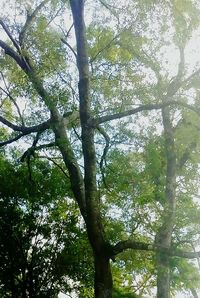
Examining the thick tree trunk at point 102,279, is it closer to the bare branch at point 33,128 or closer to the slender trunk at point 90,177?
the slender trunk at point 90,177

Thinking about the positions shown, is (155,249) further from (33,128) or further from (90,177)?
(33,128)

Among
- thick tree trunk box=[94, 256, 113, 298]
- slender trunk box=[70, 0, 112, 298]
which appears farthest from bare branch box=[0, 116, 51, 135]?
thick tree trunk box=[94, 256, 113, 298]

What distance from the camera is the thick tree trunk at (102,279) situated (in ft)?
27.3

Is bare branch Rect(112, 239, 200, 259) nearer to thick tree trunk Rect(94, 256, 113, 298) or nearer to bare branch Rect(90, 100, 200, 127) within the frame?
thick tree trunk Rect(94, 256, 113, 298)

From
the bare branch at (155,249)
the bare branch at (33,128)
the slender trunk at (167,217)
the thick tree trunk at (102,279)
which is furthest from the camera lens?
the bare branch at (33,128)

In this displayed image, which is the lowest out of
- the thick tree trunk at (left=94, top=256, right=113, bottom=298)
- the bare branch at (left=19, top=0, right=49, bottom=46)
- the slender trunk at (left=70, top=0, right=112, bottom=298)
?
the thick tree trunk at (left=94, top=256, right=113, bottom=298)

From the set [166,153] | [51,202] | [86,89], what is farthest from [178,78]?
[51,202]

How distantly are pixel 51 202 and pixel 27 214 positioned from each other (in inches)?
36.1

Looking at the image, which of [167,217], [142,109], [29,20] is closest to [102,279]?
[167,217]

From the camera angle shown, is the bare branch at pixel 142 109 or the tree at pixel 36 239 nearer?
the bare branch at pixel 142 109

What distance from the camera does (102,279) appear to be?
8.43m

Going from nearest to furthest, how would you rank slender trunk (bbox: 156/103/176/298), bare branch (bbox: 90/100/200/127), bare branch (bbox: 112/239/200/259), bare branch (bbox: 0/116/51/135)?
bare branch (bbox: 112/239/200/259), slender trunk (bbox: 156/103/176/298), bare branch (bbox: 90/100/200/127), bare branch (bbox: 0/116/51/135)

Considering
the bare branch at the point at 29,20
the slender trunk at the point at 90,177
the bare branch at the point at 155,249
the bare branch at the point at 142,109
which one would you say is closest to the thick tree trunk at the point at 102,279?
the slender trunk at the point at 90,177

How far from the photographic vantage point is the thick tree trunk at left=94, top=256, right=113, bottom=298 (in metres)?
8.31
